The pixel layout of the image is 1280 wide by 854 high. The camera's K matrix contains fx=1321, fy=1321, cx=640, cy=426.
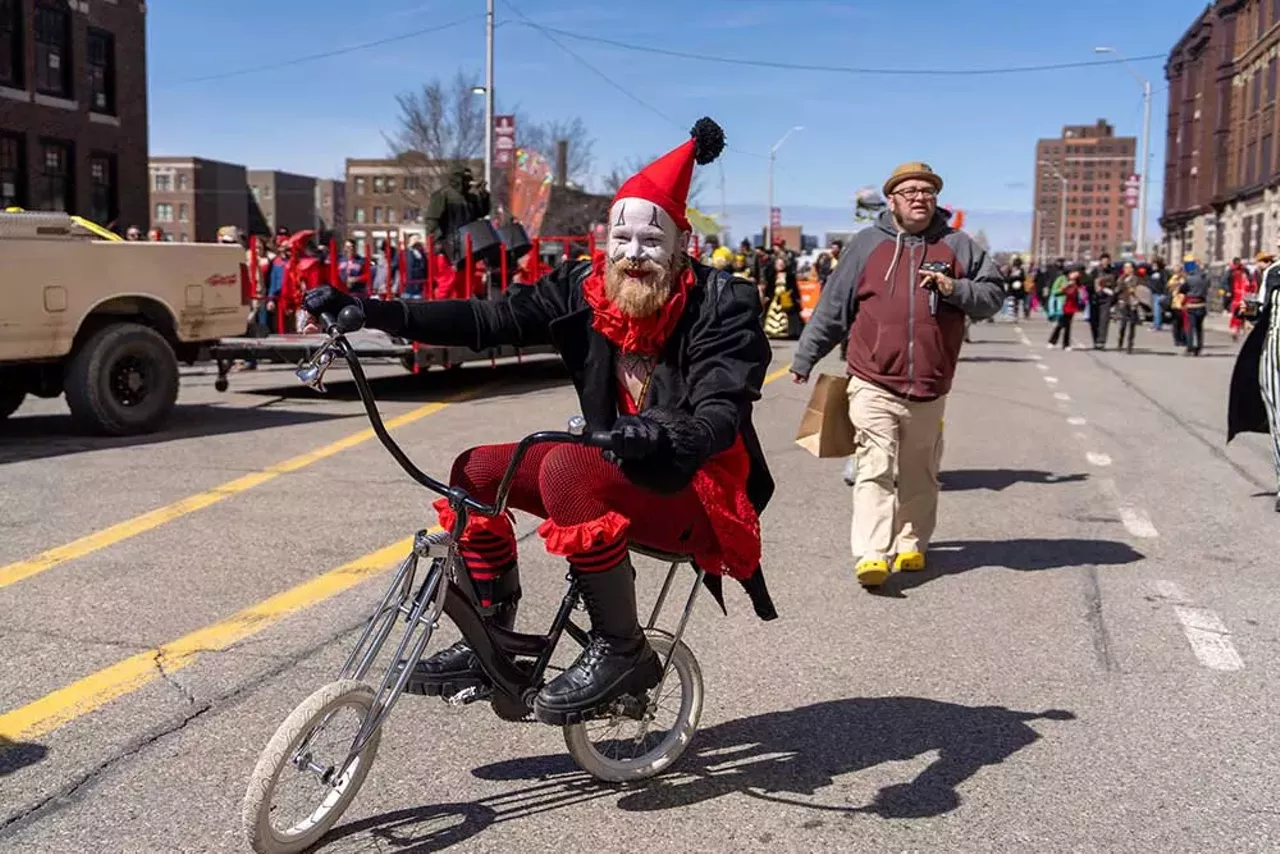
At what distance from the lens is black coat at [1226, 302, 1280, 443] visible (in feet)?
27.9

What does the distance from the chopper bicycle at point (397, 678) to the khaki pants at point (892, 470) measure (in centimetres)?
262

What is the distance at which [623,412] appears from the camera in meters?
3.62

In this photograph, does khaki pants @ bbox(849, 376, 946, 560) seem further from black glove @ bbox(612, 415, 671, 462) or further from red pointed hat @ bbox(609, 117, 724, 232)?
black glove @ bbox(612, 415, 671, 462)

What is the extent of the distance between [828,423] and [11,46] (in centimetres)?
2652

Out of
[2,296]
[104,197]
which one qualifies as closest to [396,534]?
[2,296]

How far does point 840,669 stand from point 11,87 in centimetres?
2779

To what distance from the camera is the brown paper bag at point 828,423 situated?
21.2 ft

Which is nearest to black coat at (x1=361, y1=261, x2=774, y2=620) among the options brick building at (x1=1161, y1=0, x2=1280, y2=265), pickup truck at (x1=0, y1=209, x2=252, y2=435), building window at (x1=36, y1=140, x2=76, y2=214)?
pickup truck at (x1=0, y1=209, x2=252, y2=435)

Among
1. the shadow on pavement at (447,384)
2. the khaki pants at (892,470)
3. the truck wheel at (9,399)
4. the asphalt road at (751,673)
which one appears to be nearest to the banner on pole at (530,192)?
the shadow on pavement at (447,384)

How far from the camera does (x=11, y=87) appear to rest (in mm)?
27594

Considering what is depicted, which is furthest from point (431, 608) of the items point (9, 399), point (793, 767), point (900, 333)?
point (9, 399)

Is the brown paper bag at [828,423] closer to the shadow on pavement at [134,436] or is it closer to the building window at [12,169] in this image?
the shadow on pavement at [134,436]

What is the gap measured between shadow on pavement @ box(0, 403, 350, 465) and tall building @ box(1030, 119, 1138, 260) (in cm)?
16796

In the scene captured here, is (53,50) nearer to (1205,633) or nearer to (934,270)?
(934,270)
